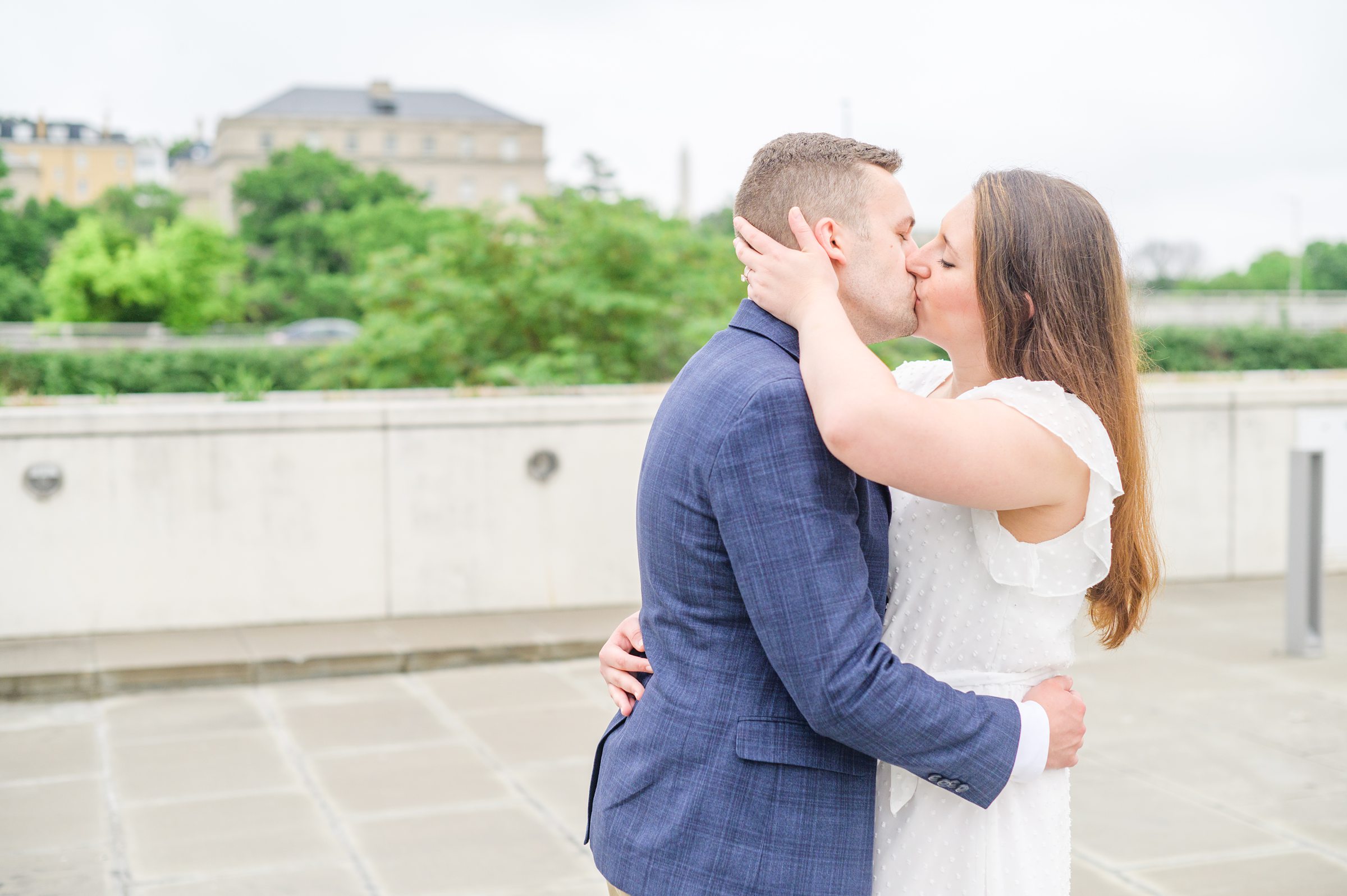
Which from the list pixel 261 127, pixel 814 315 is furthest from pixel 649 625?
pixel 261 127

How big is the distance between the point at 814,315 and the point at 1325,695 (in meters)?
5.82

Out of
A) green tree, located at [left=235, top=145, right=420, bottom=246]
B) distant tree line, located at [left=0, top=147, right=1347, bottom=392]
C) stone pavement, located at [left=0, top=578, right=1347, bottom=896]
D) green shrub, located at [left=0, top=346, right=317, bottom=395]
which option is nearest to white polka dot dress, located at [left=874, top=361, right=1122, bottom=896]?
stone pavement, located at [left=0, top=578, right=1347, bottom=896]

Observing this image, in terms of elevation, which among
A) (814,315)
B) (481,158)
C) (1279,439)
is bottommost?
(1279,439)

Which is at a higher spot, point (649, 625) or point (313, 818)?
point (649, 625)

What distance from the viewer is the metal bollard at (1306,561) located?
7.30 meters

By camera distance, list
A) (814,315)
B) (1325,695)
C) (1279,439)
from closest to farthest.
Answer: (814,315) → (1325,695) → (1279,439)

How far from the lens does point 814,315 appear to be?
1.80m

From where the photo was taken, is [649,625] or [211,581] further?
[211,581]

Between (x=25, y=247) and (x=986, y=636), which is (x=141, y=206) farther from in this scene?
(x=986, y=636)

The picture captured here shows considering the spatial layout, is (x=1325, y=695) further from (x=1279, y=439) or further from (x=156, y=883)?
(x=156, y=883)

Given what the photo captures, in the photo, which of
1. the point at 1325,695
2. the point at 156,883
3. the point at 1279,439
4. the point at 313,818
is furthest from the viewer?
the point at 1279,439

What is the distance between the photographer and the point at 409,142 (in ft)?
368

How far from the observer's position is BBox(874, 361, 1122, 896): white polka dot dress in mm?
1889

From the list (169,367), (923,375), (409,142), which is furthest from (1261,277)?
(923,375)
